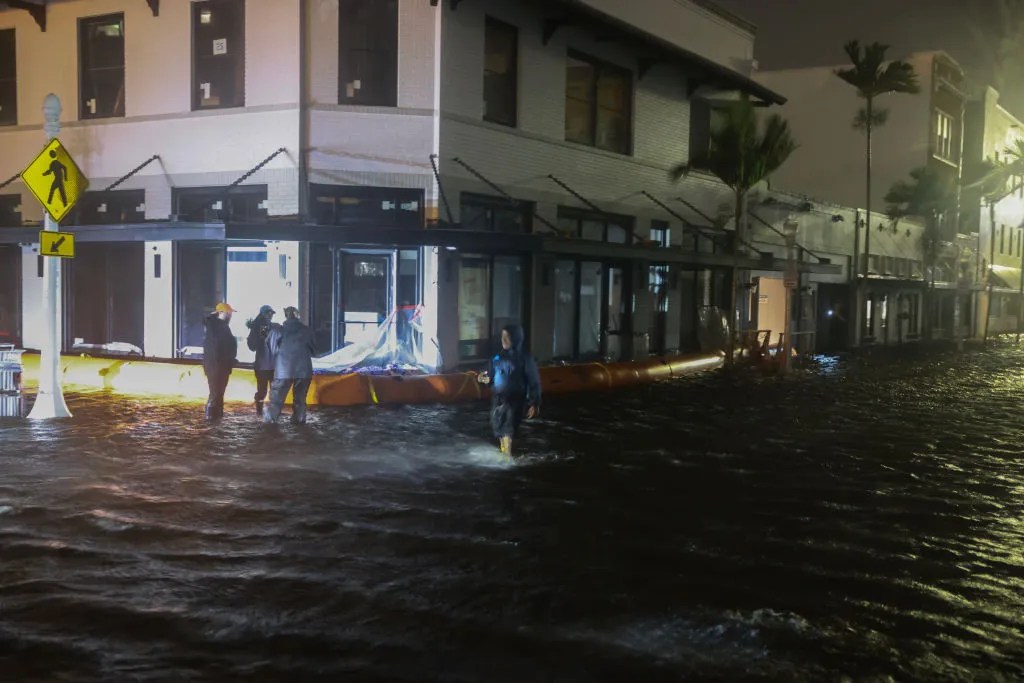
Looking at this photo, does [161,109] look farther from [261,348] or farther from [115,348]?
[261,348]

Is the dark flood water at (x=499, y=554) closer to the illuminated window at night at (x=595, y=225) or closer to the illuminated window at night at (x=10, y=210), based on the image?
the illuminated window at night at (x=595, y=225)

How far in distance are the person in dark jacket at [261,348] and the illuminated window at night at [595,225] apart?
921cm

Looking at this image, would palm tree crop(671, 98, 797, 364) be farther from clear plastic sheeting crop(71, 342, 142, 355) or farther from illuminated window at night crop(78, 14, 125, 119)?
clear plastic sheeting crop(71, 342, 142, 355)

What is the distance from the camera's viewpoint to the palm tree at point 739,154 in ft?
82.3

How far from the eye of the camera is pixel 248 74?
17.9 m

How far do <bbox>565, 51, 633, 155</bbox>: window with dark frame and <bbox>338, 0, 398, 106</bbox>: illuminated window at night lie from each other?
5.29 m

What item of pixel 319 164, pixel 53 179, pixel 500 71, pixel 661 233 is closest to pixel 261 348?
pixel 53 179

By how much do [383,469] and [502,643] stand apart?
5.28 meters

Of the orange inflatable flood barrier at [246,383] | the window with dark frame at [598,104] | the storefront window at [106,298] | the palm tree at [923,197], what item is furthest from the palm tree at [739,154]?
the palm tree at [923,197]

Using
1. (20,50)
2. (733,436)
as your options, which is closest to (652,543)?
(733,436)

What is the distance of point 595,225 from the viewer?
909 inches

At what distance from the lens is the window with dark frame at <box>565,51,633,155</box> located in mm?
22156

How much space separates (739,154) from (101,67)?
51.7 ft

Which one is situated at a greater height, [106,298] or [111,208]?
[111,208]
